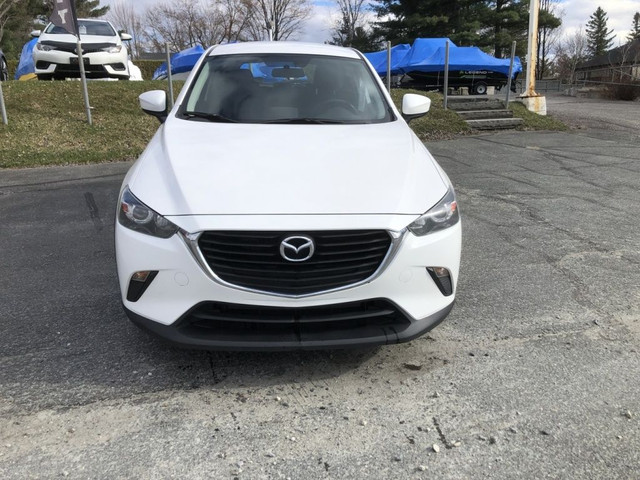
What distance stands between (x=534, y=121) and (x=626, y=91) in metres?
15.6

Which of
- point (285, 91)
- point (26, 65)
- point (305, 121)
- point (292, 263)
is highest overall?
point (26, 65)

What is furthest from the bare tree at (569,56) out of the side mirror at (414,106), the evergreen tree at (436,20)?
the side mirror at (414,106)

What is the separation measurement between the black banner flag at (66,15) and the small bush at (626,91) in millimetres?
24052

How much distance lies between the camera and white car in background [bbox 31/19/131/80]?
464 inches

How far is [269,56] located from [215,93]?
0.70 meters

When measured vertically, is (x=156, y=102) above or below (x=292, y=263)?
above

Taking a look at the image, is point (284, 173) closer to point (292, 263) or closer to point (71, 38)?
point (292, 263)

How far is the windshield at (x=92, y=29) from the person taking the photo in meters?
12.2

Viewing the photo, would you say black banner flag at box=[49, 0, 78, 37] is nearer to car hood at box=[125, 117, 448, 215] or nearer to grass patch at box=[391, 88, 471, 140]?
grass patch at box=[391, 88, 471, 140]

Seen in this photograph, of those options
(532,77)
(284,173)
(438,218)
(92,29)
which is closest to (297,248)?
(284,173)

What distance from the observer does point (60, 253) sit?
14.9 ft

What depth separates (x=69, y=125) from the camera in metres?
10.1

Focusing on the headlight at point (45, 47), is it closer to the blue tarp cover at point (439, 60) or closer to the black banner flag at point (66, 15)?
the black banner flag at point (66, 15)

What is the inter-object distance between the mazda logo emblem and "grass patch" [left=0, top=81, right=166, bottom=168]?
25.4 feet
